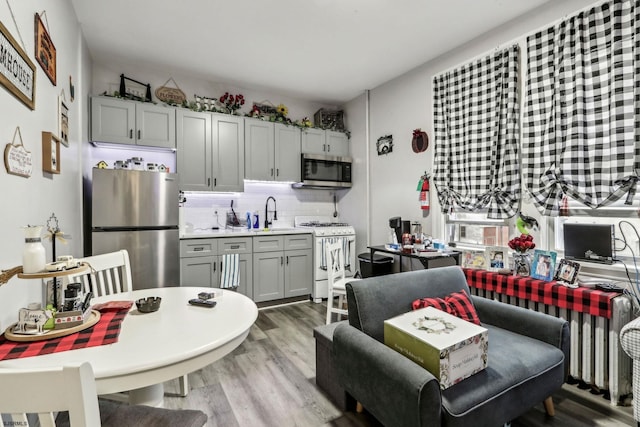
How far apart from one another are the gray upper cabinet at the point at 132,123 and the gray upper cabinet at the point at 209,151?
0.14 m

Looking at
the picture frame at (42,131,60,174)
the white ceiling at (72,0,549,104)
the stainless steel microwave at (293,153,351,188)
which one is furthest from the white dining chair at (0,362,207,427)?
the stainless steel microwave at (293,153,351,188)

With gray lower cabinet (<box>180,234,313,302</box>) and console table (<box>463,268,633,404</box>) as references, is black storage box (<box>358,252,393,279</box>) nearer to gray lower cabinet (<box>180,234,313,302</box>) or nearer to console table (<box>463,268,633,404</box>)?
gray lower cabinet (<box>180,234,313,302</box>)

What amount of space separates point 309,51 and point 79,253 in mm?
2963

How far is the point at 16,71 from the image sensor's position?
4.53 ft

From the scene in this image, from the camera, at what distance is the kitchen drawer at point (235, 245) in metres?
3.64

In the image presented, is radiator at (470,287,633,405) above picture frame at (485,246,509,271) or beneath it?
beneath

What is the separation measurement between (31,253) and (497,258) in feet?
9.80

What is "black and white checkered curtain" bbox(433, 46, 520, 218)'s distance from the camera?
2734 mm

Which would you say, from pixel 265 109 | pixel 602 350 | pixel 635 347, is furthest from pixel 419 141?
pixel 635 347

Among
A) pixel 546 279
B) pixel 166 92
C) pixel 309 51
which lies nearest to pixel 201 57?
pixel 166 92

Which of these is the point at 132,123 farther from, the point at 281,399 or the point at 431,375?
the point at 431,375

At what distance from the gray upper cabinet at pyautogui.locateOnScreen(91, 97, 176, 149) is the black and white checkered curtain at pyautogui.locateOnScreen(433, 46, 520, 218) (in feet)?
9.92

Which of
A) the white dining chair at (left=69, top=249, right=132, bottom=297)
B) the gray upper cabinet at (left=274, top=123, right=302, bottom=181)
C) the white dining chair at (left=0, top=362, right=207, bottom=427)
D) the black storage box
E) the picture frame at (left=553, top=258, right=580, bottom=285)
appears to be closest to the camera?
the white dining chair at (left=0, top=362, right=207, bottom=427)

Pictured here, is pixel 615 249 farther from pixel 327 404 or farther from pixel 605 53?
pixel 327 404
